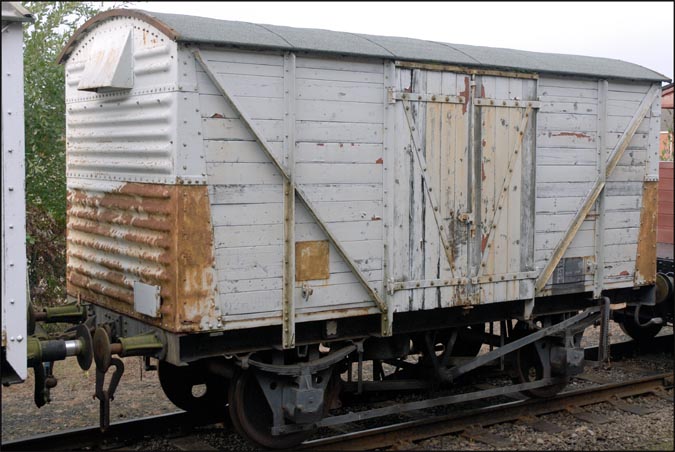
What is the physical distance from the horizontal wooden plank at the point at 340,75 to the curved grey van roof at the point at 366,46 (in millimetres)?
155

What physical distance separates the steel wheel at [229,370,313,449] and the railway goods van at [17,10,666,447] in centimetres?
2

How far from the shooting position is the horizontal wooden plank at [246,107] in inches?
238

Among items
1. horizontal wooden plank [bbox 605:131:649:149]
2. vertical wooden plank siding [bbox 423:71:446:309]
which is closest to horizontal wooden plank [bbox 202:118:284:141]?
vertical wooden plank siding [bbox 423:71:446:309]

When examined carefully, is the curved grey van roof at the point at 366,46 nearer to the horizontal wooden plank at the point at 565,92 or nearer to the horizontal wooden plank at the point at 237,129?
the horizontal wooden plank at the point at 565,92

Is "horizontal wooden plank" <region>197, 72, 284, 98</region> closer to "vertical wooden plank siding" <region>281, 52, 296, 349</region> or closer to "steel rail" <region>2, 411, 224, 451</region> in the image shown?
"vertical wooden plank siding" <region>281, 52, 296, 349</region>

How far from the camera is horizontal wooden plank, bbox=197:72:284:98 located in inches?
238

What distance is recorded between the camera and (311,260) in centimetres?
659

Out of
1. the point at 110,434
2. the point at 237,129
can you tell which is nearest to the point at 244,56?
the point at 237,129

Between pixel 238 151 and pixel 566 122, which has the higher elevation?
pixel 566 122

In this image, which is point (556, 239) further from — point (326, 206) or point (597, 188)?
point (326, 206)

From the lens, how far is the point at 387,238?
6.96m

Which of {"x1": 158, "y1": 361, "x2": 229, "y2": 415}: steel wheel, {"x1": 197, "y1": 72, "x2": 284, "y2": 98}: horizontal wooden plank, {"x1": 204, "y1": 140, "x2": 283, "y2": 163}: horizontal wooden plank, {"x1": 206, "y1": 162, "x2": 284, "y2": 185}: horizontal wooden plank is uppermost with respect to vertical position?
{"x1": 197, "y1": 72, "x2": 284, "y2": 98}: horizontal wooden plank

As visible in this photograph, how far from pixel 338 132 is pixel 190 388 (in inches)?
113

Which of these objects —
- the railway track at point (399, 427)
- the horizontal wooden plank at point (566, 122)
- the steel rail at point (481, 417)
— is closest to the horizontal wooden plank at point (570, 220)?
the horizontal wooden plank at point (566, 122)
